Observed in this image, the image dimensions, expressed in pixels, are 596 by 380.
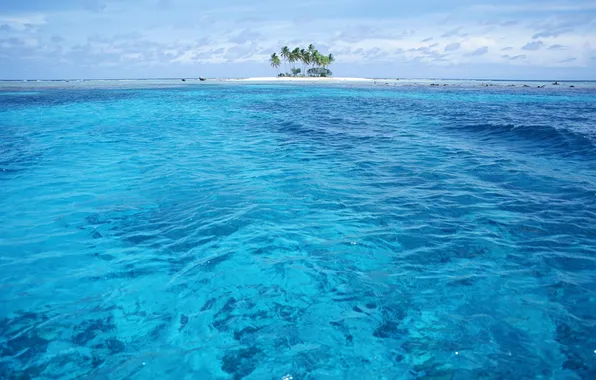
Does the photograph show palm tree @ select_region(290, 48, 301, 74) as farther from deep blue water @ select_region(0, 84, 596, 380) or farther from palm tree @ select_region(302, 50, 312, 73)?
deep blue water @ select_region(0, 84, 596, 380)

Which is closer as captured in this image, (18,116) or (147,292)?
(147,292)

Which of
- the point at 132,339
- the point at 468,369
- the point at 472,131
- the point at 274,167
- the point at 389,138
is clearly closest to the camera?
the point at 468,369

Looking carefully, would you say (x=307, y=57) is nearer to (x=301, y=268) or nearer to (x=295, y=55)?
(x=295, y=55)

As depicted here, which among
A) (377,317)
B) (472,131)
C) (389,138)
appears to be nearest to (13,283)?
(377,317)

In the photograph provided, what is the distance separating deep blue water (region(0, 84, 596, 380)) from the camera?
14.8 ft

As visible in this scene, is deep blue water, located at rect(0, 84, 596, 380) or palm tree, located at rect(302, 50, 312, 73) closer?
deep blue water, located at rect(0, 84, 596, 380)

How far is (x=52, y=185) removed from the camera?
37.5ft

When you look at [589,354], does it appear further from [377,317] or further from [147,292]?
[147,292]

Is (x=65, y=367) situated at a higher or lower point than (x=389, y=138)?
lower

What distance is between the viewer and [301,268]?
21.3ft

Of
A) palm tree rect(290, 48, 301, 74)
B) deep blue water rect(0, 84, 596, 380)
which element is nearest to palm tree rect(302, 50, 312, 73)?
palm tree rect(290, 48, 301, 74)

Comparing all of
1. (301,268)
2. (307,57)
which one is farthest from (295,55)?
(301,268)

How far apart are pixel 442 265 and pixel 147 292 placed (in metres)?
5.37

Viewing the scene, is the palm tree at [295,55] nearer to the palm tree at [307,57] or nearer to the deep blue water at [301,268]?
the palm tree at [307,57]
